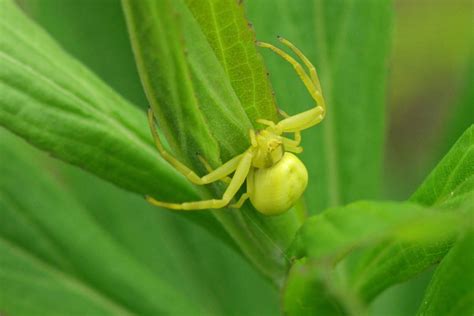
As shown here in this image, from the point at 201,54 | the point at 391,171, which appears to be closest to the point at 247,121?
the point at 201,54

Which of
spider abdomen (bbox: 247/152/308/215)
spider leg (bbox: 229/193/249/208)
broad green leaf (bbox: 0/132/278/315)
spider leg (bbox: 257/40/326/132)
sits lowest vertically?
broad green leaf (bbox: 0/132/278/315)

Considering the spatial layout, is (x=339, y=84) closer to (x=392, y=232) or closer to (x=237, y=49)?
(x=237, y=49)

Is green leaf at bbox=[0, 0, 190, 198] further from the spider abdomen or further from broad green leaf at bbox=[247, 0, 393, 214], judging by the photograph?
broad green leaf at bbox=[247, 0, 393, 214]

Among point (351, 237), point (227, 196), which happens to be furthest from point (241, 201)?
point (351, 237)

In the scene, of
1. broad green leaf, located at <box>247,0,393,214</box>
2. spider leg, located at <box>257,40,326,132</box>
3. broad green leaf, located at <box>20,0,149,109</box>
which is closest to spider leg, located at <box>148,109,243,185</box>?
spider leg, located at <box>257,40,326,132</box>

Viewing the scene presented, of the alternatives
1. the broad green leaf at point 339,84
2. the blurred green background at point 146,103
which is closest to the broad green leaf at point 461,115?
the blurred green background at point 146,103

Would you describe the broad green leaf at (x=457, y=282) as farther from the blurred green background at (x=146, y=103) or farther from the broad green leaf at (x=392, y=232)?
the blurred green background at (x=146, y=103)

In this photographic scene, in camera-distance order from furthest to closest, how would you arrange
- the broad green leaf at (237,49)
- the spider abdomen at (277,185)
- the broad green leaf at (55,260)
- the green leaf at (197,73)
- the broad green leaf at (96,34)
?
1. the broad green leaf at (96,34)
2. the broad green leaf at (55,260)
3. the spider abdomen at (277,185)
4. the broad green leaf at (237,49)
5. the green leaf at (197,73)
